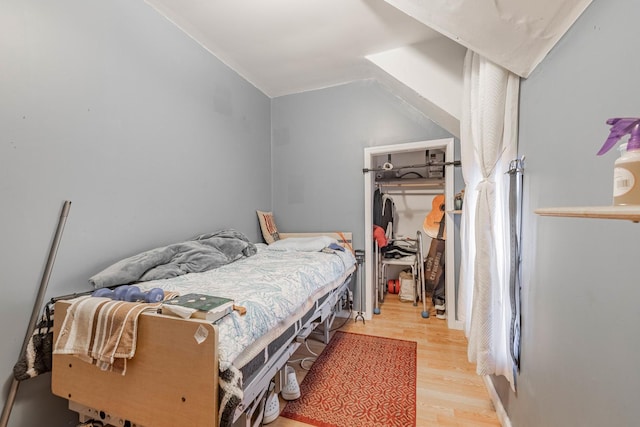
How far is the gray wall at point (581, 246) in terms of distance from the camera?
619mm

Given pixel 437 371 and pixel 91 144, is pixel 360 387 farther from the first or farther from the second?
pixel 91 144

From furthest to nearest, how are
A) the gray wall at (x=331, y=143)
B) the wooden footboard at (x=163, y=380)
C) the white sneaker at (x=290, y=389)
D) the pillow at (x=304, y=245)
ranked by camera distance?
the gray wall at (x=331, y=143) < the pillow at (x=304, y=245) < the white sneaker at (x=290, y=389) < the wooden footboard at (x=163, y=380)

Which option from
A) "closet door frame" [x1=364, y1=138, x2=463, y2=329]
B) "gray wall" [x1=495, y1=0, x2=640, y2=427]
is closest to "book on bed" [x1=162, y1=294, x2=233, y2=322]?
"gray wall" [x1=495, y1=0, x2=640, y2=427]

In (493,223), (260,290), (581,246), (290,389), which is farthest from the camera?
(290,389)

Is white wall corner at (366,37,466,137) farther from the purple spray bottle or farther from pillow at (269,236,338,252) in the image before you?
the purple spray bottle

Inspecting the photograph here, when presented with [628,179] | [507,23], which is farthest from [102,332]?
[507,23]

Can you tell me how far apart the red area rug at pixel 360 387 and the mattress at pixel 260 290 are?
1.78 feet

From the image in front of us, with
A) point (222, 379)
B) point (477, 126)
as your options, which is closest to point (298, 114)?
point (477, 126)

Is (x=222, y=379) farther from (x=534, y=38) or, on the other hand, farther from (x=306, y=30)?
(x=306, y=30)

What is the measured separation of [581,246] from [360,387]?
4.84 ft

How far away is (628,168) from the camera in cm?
46

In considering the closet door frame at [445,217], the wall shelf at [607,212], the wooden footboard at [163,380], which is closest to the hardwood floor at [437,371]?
the closet door frame at [445,217]

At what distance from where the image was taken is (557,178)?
93 centimetres

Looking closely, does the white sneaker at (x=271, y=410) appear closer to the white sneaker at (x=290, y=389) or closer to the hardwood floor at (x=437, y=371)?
the hardwood floor at (x=437, y=371)
